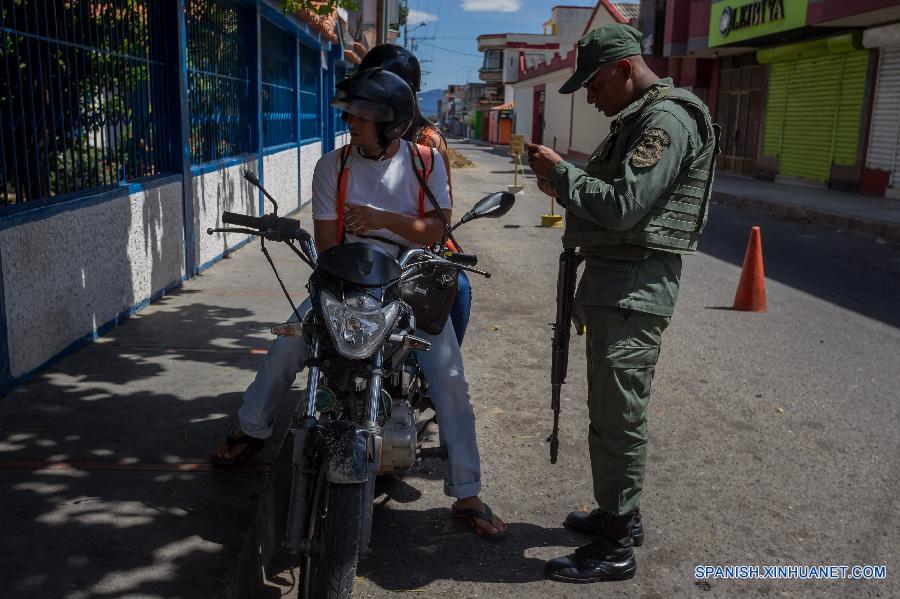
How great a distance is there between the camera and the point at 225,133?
9172mm

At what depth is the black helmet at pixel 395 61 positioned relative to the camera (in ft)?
14.0

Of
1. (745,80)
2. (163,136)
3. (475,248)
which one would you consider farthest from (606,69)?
(745,80)

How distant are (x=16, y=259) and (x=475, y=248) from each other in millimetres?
7089

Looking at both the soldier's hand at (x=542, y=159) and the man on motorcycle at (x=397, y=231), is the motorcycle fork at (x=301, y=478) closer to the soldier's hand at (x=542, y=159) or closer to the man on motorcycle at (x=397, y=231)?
the man on motorcycle at (x=397, y=231)

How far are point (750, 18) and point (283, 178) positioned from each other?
15320mm

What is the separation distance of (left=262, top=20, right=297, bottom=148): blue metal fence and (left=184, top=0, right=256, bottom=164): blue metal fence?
1.23m

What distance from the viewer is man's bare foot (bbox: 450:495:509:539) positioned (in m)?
3.34

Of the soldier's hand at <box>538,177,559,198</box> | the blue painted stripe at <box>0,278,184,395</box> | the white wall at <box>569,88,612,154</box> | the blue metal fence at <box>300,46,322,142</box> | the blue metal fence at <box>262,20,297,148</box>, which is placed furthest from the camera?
the white wall at <box>569,88,612,154</box>

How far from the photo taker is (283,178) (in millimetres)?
12445

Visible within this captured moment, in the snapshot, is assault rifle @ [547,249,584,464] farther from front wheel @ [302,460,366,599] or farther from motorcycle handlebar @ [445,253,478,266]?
front wheel @ [302,460,366,599]

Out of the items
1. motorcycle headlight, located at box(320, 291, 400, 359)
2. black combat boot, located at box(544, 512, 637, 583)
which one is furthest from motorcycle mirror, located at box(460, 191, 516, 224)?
black combat boot, located at box(544, 512, 637, 583)

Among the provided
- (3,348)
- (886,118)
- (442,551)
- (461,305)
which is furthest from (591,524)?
(886,118)

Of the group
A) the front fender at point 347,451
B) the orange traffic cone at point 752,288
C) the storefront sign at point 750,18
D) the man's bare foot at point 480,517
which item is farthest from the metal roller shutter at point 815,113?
the front fender at point 347,451

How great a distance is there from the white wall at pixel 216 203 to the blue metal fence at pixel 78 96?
2.87 feet
